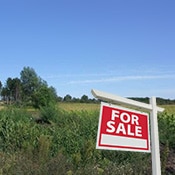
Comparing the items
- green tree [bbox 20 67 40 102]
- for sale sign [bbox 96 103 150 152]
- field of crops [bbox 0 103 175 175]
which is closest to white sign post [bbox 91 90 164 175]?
for sale sign [bbox 96 103 150 152]

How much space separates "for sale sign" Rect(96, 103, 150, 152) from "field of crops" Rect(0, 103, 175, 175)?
240cm

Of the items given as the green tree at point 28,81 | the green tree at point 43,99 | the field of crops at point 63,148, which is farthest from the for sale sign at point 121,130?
the green tree at point 28,81

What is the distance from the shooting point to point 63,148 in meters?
7.68

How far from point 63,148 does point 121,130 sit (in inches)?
196

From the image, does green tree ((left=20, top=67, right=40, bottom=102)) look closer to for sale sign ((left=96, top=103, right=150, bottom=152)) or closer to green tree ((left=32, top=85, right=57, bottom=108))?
green tree ((left=32, top=85, right=57, bottom=108))

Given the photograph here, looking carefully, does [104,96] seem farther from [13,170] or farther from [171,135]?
[171,135]

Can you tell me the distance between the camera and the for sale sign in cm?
274

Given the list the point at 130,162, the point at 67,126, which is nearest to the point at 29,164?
the point at 130,162

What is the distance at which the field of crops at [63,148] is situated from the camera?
18.6 feet

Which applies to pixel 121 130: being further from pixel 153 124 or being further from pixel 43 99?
pixel 43 99

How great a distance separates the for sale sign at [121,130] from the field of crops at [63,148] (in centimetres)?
240

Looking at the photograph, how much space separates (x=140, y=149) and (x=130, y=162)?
4.36 metres

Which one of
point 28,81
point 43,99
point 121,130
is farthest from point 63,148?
point 28,81

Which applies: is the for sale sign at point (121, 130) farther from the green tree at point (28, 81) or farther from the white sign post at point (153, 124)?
the green tree at point (28, 81)
